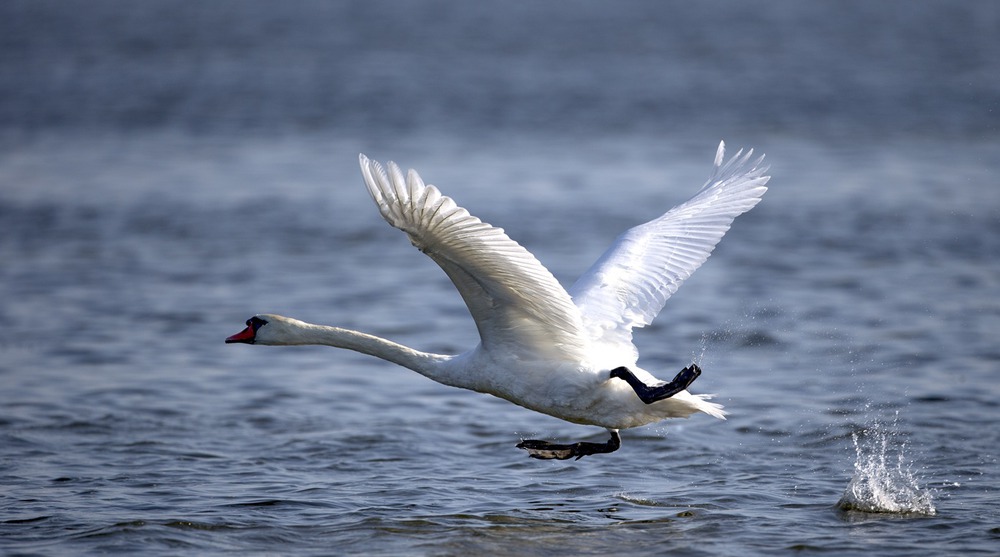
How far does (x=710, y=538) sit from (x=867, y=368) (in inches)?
184

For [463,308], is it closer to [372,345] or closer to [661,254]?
[661,254]

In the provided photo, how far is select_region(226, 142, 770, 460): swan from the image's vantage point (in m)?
6.82

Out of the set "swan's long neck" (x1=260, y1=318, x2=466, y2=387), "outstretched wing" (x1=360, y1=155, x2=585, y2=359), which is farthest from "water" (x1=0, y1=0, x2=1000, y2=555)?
"outstretched wing" (x1=360, y1=155, x2=585, y2=359)

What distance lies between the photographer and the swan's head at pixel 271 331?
8375 millimetres

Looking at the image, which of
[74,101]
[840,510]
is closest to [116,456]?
[840,510]

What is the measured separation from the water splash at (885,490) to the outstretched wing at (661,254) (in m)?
1.70

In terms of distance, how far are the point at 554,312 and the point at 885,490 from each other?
2410mm

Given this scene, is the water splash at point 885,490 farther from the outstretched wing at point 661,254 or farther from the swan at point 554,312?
the outstretched wing at point 661,254

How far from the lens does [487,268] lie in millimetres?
7152

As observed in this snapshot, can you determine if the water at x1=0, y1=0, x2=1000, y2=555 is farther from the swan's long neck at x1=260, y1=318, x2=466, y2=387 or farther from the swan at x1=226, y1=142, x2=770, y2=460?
the swan's long neck at x1=260, y1=318, x2=466, y2=387

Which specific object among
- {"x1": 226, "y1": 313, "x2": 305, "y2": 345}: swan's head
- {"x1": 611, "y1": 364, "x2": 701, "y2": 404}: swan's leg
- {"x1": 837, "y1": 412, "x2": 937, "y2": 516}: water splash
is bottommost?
{"x1": 837, "y1": 412, "x2": 937, "y2": 516}: water splash

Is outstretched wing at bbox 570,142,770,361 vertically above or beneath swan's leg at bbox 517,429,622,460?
above

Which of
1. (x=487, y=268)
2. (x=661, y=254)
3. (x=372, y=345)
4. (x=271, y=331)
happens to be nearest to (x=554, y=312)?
(x=487, y=268)

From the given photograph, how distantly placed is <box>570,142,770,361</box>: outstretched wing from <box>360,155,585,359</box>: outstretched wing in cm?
82
